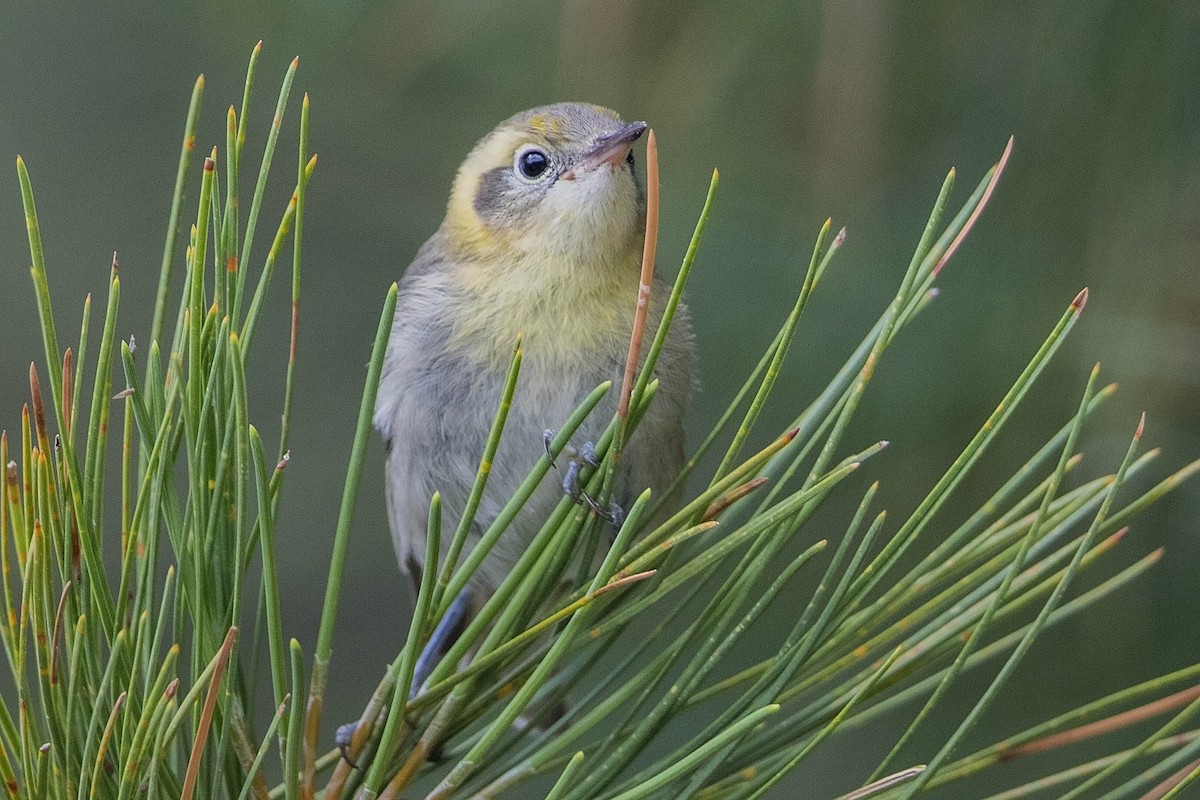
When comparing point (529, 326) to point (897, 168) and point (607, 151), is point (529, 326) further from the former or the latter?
point (897, 168)

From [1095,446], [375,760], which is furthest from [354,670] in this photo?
[375,760]

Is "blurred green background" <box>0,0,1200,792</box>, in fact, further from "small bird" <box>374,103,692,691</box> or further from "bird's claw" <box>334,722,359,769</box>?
"bird's claw" <box>334,722,359,769</box>

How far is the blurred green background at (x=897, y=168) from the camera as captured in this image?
139 centimetres

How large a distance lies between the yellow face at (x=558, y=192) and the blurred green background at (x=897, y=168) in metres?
0.08

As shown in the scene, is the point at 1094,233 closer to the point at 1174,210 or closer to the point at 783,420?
the point at 1174,210

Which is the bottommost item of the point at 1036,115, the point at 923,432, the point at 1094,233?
the point at 923,432

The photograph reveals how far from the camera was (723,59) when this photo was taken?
65.1 inches

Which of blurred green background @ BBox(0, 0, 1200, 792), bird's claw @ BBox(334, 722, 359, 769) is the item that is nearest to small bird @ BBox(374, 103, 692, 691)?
blurred green background @ BBox(0, 0, 1200, 792)

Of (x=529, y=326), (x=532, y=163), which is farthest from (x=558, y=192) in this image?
(x=529, y=326)

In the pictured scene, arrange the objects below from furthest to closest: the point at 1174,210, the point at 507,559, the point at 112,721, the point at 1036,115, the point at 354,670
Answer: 1. the point at 354,670
2. the point at 507,559
3. the point at 1036,115
4. the point at 1174,210
5. the point at 112,721

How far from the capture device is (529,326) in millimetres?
1548

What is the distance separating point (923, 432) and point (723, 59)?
54 cm

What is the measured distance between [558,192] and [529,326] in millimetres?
240

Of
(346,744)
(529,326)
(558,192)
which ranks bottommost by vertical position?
(346,744)
